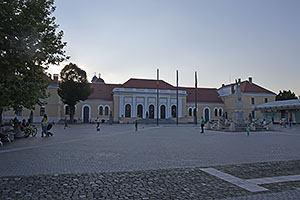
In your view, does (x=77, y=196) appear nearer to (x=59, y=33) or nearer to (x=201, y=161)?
(x=201, y=161)

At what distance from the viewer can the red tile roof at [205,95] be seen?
6585 centimetres

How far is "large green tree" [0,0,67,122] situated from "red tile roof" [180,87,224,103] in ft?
180

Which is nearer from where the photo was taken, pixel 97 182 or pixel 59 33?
pixel 97 182

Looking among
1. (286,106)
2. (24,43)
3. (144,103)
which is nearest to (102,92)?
(144,103)

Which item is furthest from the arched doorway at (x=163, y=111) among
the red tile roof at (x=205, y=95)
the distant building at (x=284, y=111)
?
the distant building at (x=284, y=111)

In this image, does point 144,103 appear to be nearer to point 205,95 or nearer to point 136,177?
point 205,95

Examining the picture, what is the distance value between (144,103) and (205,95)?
19552 millimetres

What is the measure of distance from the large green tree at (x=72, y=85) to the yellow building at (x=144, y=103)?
325 inches

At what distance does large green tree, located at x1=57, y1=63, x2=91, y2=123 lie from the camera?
44.1 m

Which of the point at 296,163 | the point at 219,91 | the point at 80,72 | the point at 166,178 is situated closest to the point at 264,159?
the point at 296,163

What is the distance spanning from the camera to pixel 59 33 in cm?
1253

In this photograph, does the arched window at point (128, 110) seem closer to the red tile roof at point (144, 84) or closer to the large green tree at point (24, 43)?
the red tile roof at point (144, 84)

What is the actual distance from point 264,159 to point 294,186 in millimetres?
3669

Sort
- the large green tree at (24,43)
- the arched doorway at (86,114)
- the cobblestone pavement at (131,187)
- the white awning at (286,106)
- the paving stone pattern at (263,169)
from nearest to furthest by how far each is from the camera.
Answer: the cobblestone pavement at (131,187), the paving stone pattern at (263,169), the large green tree at (24,43), the white awning at (286,106), the arched doorway at (86,114)
